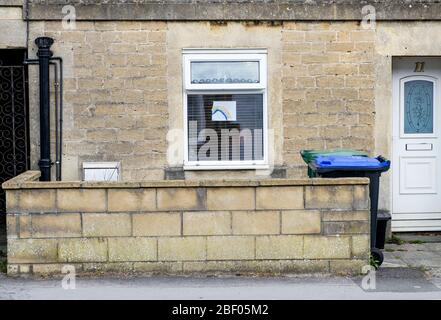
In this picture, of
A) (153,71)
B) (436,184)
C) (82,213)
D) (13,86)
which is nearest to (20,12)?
(13,86)

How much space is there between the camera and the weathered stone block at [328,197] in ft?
25.2

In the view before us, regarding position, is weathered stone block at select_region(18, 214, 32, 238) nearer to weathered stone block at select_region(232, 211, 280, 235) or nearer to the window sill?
weathered stone block at select_region(232, 211, 280, 235)

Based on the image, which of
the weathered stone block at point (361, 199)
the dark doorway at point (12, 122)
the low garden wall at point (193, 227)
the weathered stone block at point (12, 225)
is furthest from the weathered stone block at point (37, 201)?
the weathered stone block at point (361, 199)

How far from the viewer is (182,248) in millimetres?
7723

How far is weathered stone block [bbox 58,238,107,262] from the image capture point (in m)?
7.68

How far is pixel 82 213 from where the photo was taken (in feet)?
25.2

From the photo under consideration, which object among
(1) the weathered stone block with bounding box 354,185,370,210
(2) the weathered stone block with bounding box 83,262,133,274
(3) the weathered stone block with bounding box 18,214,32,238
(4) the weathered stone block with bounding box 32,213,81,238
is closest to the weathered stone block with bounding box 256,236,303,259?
(1) the weathered stone block with bounding box 354,185,370,210

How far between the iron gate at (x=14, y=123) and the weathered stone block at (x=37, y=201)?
2.34 metres

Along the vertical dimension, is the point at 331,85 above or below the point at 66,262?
above

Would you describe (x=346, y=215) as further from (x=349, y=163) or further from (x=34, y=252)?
(x=34, y=252)

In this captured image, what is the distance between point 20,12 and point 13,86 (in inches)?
38.3

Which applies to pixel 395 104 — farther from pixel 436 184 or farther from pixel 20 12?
pixel 20 12

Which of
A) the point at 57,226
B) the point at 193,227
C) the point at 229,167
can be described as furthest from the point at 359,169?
the point at 57,226

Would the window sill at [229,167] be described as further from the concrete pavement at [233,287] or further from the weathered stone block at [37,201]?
the weathered stone block at [37,201]
